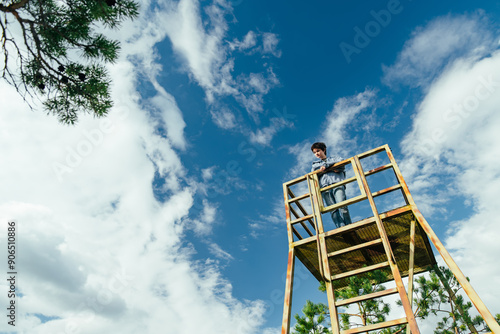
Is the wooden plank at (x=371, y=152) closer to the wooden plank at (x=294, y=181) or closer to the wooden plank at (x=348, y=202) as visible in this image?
the wooden plank at (x=348, y=202)

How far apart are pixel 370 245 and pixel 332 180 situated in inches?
58.8

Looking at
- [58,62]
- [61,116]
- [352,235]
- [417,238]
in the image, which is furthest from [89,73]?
[417,238]

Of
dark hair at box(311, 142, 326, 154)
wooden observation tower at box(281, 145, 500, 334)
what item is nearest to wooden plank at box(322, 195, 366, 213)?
wooden observation tower at box(281, 145, 500, 334)

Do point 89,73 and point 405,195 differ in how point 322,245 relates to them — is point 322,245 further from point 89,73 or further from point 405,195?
point 89,73

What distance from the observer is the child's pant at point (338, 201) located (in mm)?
4297

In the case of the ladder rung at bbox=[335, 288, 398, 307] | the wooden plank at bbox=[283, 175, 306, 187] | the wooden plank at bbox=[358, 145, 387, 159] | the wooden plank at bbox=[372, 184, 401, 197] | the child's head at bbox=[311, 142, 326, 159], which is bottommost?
the ladder rung at bbox=[335, 288, 398, 307]

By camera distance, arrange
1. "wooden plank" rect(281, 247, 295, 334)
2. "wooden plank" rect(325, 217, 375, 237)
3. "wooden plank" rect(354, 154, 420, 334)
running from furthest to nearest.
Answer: "wooden plank" rect(325, 217, 375, 237)
"wooden plank" rect(281, 247, 295, 334)
"wooden plank" rect(354, 154, 420, 334)

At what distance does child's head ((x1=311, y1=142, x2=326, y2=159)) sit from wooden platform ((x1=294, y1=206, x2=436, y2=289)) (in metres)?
1.75

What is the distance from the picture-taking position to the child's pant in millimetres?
4297

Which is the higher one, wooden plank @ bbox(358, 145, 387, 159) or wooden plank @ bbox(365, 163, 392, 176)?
wooden plank @ bbox(358, 145, 387, 159)

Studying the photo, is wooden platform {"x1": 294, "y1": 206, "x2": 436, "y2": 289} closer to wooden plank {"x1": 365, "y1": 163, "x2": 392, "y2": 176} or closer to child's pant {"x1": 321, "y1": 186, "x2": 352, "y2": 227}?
child's pant {"x1": 321, "y1": 186, "x2": 352, "y2": 227}

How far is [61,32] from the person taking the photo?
3.62 metres

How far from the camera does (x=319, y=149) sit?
5.40m

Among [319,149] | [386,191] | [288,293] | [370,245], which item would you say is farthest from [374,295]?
[319,149]
